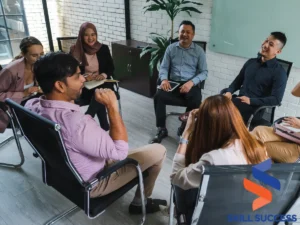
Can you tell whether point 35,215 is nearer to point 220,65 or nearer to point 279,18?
point 220,65

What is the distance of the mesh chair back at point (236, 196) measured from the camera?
2.91 feet

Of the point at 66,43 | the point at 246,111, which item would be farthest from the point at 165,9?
the point at 246,111

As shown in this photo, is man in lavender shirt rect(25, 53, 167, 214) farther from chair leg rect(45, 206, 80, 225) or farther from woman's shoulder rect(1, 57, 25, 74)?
woman's shoulder rect(1, 57, 25, 74)

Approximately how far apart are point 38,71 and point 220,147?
0.96 m

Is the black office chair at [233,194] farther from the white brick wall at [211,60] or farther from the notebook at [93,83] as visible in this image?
the white brick wall at [211,60]

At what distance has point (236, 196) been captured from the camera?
1.01 metres

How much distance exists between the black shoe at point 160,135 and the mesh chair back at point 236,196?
1606 mm

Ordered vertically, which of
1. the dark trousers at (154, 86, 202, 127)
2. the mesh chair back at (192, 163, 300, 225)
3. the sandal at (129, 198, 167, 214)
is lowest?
the sandal at (129, 198, 167, 214)

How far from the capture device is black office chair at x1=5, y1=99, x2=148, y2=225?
1.21m

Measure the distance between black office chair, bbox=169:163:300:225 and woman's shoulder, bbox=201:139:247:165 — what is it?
14 centimetres

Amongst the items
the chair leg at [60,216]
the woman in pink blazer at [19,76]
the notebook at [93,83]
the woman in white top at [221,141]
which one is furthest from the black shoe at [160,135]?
the woman in white top at [221,141]

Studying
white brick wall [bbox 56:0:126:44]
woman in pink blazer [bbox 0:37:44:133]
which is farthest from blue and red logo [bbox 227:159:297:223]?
white brick wall [bbox 56:0:126:44]

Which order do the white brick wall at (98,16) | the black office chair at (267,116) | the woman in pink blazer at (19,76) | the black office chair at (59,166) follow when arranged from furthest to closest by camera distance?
1. the white brick wall at (98,16)
2. the black office chair at (267,116)
3. the woman in pink blazer at (19,76)
4. the black office chair at (59,166)

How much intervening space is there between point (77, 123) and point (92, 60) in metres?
1.73
